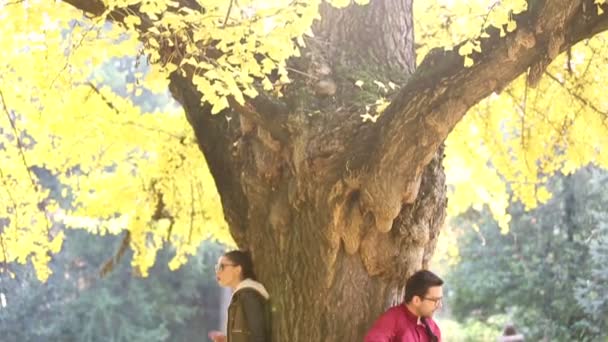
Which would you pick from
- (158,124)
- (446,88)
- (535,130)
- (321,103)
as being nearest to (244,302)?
(321,103)

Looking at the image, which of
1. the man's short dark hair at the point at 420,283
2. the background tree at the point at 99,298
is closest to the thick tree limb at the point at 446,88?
the man's short dark hair at the point at 420,283

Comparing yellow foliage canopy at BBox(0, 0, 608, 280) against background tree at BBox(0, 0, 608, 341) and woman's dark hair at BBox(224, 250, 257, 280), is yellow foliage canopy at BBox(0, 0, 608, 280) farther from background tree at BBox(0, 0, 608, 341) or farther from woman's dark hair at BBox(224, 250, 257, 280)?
woman's dark hair at BBox(224, 250, 257, 280)

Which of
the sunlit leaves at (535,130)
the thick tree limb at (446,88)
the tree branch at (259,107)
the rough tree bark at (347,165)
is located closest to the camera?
the thick tree limb at (446,88)

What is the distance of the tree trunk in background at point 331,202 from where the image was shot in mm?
4297

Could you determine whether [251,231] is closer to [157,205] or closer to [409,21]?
[409,21]

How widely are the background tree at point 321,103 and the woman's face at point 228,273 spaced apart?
14cm

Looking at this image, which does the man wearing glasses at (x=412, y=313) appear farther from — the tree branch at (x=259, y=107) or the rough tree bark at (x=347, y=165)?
the tree branch at (x=259, y=107)

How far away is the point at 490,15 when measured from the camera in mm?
3627

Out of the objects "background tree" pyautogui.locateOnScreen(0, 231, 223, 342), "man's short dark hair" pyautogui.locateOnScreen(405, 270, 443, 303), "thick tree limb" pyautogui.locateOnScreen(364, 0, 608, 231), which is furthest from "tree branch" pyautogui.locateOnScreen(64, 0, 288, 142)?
"background tree" pyautogui.locateOnScreen(0, 231, 223, 342)

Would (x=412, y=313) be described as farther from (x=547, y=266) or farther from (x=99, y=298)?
(x=99, y=298)

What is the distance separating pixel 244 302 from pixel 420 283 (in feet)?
3.18

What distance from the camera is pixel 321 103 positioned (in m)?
4.49

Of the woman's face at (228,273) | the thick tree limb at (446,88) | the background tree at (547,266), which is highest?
the background tree at (547,266)

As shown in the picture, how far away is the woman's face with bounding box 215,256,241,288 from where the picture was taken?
15.2ft
